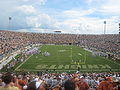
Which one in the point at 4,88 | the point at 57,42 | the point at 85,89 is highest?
the point at 4,88

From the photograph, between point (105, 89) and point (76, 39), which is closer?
point (105, 89)

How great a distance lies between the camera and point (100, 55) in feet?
153

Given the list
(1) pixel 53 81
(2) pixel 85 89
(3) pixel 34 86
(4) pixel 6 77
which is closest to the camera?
(3) pixel 34 86

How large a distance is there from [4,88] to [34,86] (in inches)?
27.0

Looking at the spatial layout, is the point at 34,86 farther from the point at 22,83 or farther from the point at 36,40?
the point at 36,40

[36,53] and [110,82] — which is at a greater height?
[110,82]

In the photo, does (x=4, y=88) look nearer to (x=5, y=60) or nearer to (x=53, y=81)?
(x=53, y=81)

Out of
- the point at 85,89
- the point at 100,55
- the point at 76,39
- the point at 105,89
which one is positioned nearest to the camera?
the point at 105,89

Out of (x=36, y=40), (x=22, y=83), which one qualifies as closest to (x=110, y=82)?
(x=22, y=83)

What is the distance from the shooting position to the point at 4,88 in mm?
4992

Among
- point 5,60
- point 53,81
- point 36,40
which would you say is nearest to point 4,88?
point 53,81

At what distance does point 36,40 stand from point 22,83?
86500 mm

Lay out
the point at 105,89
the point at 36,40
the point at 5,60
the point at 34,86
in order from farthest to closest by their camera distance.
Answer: the point at 36,40, the point at 5,60, the point at 105,89, the point at 34,86

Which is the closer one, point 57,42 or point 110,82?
point 110,82
